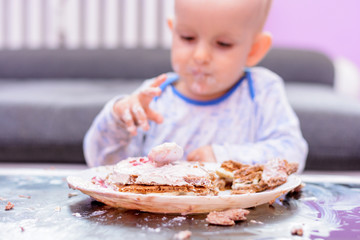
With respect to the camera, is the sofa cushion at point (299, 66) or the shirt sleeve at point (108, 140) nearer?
the shirt sleeve at point (108, 140)

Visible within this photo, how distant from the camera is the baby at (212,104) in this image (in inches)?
40.3

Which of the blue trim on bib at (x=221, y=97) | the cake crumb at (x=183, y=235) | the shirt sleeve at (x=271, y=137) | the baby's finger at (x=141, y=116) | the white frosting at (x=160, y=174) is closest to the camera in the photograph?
the cake crumb at (x=183, y=235)

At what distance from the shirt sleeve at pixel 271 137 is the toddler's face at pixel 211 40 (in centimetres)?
17

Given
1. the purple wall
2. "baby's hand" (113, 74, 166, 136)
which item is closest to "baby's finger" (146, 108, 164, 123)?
"baby's hand" (113, 74, 166, 136)

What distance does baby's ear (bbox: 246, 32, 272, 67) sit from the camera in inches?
47.6

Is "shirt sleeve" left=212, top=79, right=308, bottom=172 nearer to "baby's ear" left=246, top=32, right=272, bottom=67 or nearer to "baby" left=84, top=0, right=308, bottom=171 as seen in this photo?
"baby" left=84, top=0, right=308, bottom=171

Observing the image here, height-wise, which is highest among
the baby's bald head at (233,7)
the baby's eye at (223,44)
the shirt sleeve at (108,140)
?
the baby's bald head at (233,7)

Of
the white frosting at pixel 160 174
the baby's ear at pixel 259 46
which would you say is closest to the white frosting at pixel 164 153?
the white frosting at pixel 160 174

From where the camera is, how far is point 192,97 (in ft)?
4.33

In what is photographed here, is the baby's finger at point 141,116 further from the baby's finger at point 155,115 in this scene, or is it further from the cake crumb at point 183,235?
the cake crumb at point 183,235

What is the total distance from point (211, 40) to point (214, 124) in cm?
33

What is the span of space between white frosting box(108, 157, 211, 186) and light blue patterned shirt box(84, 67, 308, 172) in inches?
20.6

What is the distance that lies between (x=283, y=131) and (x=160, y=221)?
691mm

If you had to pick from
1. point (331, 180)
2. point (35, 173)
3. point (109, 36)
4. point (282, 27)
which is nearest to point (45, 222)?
point (35, 173)
